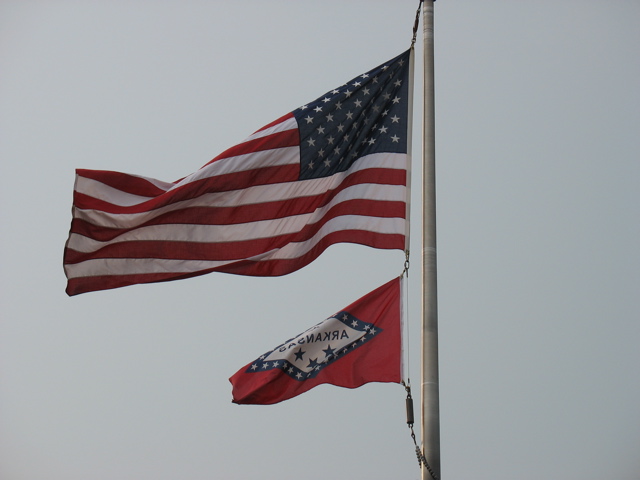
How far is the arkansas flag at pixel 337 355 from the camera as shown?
47.2 feet

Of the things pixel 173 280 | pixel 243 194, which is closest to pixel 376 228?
pixel 243 194

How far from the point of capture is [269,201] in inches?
623

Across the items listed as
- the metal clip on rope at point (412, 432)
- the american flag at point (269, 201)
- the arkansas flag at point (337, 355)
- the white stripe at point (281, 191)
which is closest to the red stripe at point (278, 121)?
the american flag at point (269, 201)

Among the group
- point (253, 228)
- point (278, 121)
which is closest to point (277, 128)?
point (278, 121)

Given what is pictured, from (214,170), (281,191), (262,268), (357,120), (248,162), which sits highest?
(357,120)

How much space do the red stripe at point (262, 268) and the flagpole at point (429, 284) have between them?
48.0 inches

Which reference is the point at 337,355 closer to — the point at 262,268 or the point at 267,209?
the point at 262,268

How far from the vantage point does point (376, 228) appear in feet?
50.3

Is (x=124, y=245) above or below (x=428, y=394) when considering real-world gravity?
above

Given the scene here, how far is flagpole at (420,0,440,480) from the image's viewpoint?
12.5m

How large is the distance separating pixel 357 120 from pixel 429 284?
3685 millimetres

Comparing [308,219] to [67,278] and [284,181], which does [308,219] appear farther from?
[67,278]

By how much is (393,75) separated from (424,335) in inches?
196

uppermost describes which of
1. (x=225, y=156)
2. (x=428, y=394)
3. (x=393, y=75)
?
(x=393, y=75)
